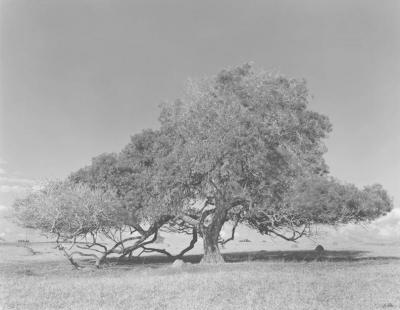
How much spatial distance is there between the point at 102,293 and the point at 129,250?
2198 centimetres

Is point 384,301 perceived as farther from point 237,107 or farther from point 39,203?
point 39,203

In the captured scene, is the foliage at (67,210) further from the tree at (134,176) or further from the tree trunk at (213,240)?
the tree trunk at (213,240)

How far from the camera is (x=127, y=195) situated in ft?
119

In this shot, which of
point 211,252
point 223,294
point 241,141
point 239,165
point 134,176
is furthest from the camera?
point 134,176

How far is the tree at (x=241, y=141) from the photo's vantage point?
2803cm

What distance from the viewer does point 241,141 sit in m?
27.5

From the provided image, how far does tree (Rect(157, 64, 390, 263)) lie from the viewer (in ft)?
92.0

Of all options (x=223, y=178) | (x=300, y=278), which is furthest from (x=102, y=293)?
(x=223, y=178)

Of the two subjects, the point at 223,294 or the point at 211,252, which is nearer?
the point at 223,294

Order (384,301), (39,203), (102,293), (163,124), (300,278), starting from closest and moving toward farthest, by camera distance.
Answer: (384,301) < (102,293) < (300,278) < (39,203) < (163,124)

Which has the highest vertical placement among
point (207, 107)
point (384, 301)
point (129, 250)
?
point (207, 107)

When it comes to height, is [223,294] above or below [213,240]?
below

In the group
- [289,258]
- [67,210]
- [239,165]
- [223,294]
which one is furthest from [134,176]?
[223,294]

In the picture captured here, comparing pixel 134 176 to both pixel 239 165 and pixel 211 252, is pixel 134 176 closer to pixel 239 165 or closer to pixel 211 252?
pixel 211 252
